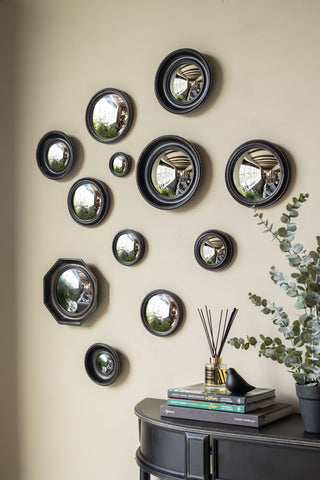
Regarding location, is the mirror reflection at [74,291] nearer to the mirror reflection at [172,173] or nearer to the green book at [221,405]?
the mirror reflection at [172,173]

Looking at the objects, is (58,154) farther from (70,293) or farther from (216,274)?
(216,274)

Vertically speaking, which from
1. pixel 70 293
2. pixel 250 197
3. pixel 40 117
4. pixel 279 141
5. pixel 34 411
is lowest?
pixel 34 411

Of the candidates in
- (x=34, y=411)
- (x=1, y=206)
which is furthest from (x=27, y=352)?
(x=1, y=206)

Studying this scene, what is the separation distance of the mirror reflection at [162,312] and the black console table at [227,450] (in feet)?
1.45

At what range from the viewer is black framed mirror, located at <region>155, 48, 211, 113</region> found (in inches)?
104

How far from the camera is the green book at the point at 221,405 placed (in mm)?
2147

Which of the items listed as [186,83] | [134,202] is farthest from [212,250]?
[186,83]

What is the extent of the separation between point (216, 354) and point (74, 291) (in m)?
0.81

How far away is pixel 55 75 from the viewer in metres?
3.12

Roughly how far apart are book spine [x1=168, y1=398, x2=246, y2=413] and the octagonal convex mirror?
29.4 inches

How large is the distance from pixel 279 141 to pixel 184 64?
57cm

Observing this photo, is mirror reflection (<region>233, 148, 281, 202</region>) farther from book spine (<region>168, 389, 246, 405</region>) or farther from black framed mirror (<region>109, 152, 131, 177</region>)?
book spine (<region>168, 389, 246, 405</region>)

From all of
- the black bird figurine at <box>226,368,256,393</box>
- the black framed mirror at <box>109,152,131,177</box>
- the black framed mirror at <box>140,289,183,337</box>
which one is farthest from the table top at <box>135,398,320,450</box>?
the black framed mirror at <box>109,152,131,177</box>

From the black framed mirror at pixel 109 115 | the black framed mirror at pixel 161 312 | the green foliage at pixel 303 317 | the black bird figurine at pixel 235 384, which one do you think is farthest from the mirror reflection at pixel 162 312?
the black framed mirror at pixel 109 115
